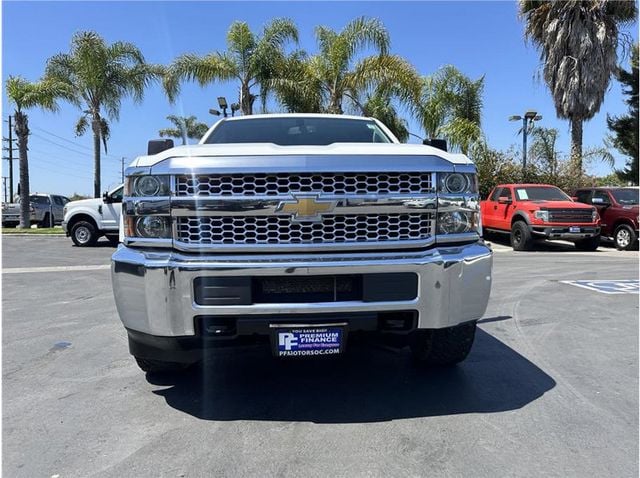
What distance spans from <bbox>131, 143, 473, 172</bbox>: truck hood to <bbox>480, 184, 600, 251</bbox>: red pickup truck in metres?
10.6

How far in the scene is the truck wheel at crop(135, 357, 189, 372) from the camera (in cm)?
363

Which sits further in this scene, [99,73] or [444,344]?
[99,73]

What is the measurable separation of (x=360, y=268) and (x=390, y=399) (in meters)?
1.02

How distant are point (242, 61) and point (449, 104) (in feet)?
30.5

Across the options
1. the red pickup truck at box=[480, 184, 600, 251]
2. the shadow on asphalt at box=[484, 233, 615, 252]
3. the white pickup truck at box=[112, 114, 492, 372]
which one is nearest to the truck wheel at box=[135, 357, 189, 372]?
the white pickup truck at box=[112, 114, 492, 372]

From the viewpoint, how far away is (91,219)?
48.3 ft

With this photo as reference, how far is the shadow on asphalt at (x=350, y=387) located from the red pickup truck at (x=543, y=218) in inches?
388

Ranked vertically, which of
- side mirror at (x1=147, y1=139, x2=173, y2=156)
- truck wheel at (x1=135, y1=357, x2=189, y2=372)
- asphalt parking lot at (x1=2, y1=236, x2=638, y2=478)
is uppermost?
side mirror at (x1=147, y1=139, x2=173, y2=156)

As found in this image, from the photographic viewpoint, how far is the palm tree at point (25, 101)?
21.0 meters

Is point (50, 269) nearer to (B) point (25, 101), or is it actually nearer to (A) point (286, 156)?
(A) point (286, 156)

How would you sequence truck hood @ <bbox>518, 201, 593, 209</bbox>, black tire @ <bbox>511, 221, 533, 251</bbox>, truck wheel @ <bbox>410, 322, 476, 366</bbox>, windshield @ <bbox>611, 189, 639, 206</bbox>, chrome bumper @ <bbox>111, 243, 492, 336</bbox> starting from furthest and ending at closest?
1. windshield @ <bbox>611, 189, 639, 206</bbox>
2. black tire @ <bbox>511, 221, 533, 251</bbox>
3. truck hood @ <bbox>518, 201, 593, 209</bbox>
4. truck wheel @ <bbox>410, 322, 476, 366</bbox>
5. chrome bumper @ <bbox>111, 243, 492, 336</bbox>

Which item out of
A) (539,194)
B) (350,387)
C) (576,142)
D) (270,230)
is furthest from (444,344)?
(576,142)

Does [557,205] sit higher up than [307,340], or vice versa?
[557,205]

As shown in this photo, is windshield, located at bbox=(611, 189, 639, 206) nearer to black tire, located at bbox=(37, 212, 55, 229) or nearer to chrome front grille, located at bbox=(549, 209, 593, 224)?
chrome front grille, located at bbox=(549, 209, 593, 224)
